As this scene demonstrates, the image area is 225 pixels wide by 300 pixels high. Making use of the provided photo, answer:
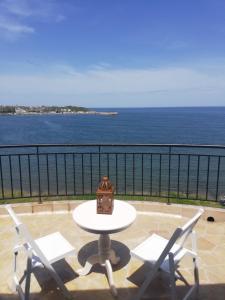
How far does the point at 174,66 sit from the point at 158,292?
14.0 m

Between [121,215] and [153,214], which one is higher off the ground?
[121,215]

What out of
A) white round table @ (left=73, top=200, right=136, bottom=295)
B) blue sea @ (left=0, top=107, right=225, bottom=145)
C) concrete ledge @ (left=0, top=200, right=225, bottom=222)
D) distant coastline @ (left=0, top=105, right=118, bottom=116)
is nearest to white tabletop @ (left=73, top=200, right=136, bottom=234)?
white round table @ (left=73, top=200, right=136, bottom=295)

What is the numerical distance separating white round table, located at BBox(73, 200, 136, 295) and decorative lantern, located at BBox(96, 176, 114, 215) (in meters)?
0.05

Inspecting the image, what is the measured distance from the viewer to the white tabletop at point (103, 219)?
2.40m

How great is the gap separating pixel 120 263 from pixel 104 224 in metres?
0.71

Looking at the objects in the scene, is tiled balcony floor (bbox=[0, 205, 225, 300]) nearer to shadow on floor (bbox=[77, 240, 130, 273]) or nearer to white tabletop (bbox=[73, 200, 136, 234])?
shadow on floor (bbox=[77, 240, 130, 273])

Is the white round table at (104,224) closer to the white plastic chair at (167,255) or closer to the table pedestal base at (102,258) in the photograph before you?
the table pedestal base at (102,258)

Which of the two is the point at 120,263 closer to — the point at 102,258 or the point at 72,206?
the point at 102,258

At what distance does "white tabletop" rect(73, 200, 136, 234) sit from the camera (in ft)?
7.87

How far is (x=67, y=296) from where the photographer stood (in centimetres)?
233

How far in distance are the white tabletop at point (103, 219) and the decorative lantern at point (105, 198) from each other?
0.18 ft

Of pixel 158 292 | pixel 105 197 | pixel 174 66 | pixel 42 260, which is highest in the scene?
pixel 174 66

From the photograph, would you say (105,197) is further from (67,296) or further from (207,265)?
(207,265)

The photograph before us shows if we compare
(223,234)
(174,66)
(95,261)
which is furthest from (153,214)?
(174,66)
